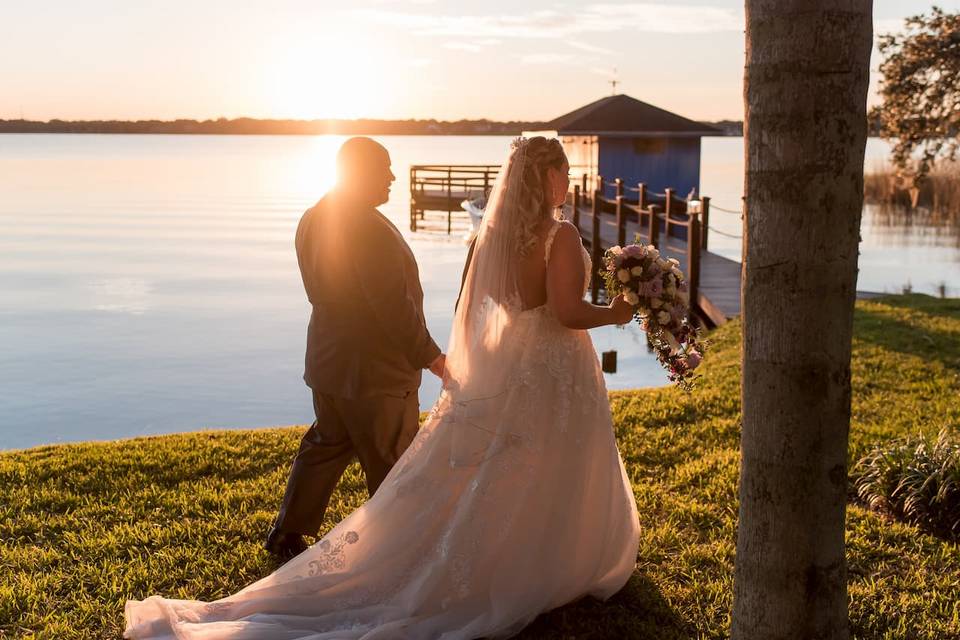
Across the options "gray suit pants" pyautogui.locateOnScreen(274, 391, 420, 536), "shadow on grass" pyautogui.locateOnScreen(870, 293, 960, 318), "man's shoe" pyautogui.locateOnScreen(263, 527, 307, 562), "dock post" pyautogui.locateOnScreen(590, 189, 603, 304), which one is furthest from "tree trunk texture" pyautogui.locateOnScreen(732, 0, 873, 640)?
"dock post" pyautogui.locateOnScreen(590, 189, 603, 304)

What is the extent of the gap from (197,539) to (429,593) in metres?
2.03

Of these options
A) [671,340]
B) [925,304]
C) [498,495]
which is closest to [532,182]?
[671,340]

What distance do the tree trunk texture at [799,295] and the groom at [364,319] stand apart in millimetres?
2007

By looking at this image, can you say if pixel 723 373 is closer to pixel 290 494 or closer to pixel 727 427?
pixel 727 427

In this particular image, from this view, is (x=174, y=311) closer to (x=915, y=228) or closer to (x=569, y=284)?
(x=569, y=284)

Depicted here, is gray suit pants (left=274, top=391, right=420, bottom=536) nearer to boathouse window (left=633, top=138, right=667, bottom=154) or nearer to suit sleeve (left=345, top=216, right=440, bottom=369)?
suit sleeve (left=345, top=216, right=440, bottom=369)

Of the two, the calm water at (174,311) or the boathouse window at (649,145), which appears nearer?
the calm water at (174,311)

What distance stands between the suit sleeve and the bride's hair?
2.25 ft

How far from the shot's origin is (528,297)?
4574mm

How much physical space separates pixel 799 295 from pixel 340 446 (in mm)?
2862

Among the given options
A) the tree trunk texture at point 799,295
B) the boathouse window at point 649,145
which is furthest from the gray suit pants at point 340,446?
the boathouse window at point 649,145

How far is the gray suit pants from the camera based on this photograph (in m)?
4.97

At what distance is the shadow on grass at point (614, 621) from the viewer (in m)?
A: 4.41

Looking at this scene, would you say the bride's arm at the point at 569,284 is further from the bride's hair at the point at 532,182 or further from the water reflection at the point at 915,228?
the water reflection at the point at 915,228
